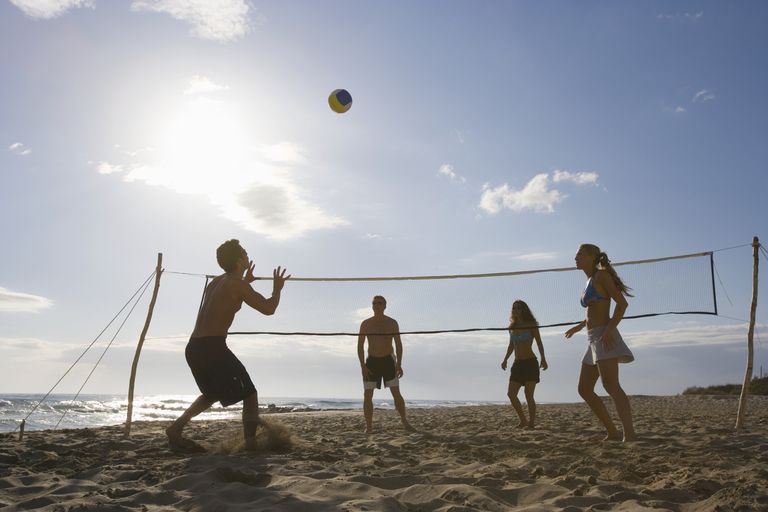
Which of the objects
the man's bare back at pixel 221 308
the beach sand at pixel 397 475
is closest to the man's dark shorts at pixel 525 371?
the beach sand at pixel 397 475

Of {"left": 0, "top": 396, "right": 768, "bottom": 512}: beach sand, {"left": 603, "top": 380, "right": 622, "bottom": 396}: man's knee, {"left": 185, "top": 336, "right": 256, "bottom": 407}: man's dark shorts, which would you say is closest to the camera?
{"left": 0, "top": 396, "right": 768, "bottom": 512}: beach sand

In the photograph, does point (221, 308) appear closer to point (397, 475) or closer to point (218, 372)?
point (218, 372)

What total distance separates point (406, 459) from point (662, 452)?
1.94m

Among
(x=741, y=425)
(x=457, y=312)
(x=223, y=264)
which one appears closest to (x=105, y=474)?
(x=223, y=264)

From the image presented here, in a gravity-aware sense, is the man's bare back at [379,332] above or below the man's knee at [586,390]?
above

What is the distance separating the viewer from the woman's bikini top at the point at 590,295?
17.0 ft

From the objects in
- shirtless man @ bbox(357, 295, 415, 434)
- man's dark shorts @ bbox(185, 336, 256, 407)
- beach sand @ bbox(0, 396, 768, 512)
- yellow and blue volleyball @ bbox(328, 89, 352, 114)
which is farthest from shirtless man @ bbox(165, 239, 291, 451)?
yellow and blue volleyball @ bbox(328, 89, 352, 114)

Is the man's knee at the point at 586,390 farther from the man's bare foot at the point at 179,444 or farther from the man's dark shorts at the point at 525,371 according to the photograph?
the man's bare foot at the point at 179,444

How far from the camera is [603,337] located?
496cm

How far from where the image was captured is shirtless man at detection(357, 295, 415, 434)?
278 inches

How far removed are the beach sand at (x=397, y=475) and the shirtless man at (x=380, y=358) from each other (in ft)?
5.79

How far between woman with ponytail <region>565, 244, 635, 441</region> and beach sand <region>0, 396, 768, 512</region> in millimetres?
333

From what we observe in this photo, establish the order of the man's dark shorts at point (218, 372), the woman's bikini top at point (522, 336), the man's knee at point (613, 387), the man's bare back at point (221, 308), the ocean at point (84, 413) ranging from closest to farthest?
the man's dark shorts at point (218, 372) → the man's bare back at point (221, 308) → the man's knee at point (613, 387) → the woman's bikini top at point (522, 336) → the ocean at point (84, 413)

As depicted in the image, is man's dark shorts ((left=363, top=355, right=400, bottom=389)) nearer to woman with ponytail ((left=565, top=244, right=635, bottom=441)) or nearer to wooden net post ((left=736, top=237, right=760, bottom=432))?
woman with ponytail ((left=565, top=244, right=635, bottom=441))
